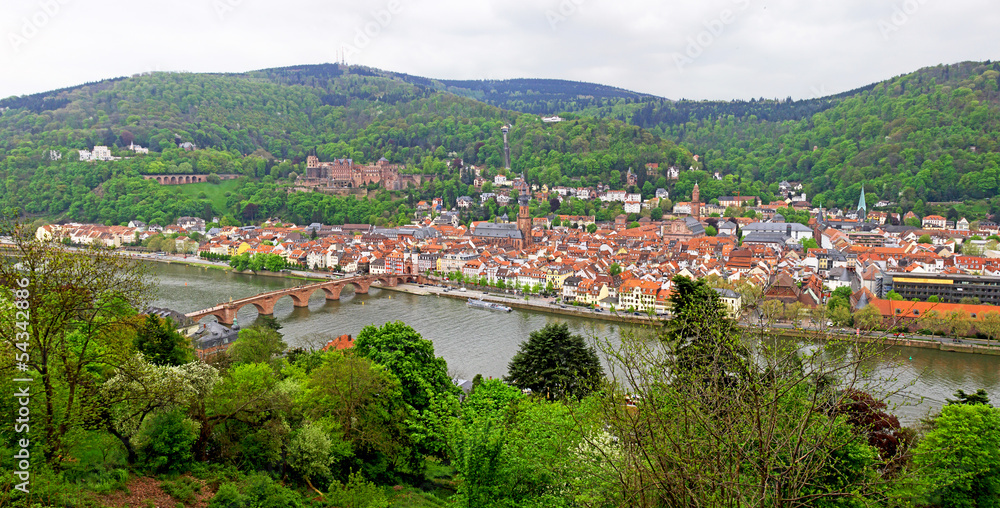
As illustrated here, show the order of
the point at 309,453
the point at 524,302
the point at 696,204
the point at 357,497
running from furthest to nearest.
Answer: the point at 696,204
the point at 524,302
the point at 309,453
the point at 357,497

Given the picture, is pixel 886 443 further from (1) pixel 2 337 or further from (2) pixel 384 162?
(2) pixel 384 162

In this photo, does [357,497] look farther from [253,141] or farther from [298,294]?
[253,141]

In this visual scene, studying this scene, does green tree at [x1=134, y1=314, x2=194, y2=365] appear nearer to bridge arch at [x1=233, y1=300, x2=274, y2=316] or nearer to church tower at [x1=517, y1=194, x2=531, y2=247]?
bridge arch at [x1=233, y1=300, x2=274, y2=316]

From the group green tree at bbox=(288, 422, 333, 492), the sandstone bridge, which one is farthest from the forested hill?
green tree at bbox=(288, 422, 333, 492)

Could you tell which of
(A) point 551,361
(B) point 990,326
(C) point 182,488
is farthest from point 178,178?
(C) point 182,488

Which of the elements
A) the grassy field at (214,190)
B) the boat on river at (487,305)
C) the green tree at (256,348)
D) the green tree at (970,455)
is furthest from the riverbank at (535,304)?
the grassy field at (214,190)

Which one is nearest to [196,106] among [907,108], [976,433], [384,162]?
[384,162]

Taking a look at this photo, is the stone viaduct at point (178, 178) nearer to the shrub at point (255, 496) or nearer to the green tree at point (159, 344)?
the green tree at point (159, 344)
